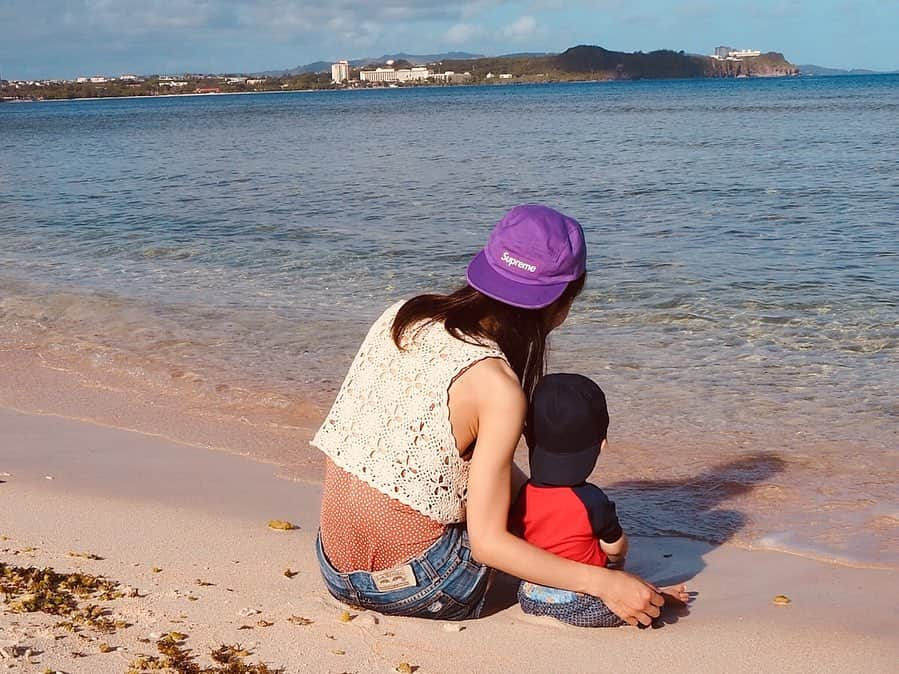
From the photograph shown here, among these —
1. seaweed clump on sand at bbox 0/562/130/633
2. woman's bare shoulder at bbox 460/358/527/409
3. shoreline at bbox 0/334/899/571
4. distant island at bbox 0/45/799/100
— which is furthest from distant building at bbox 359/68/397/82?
woman's bare shoulder at bbox 460/358/527/409

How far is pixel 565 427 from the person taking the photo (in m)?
3.06

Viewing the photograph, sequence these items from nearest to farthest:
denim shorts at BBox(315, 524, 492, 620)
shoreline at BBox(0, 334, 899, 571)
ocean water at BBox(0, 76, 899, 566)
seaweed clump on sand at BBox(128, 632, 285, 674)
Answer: seaweed clump on sand at BBox(128, 632, 285, 674), denim shorts at BBox(315, 524, 492, 620), shoreline at BBox(0, 334, 899, 571), ocean water at BBox(0, 76, 899, 566)

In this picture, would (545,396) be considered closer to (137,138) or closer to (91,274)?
(91,274)

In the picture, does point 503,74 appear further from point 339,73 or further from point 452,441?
point 452,441

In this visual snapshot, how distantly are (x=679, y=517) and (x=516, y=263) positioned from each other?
6.63 ft

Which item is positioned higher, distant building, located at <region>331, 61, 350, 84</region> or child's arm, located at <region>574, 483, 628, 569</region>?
distant building, located at <region>331, 61, 350, 84</region>

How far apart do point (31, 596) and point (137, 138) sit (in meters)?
42.8

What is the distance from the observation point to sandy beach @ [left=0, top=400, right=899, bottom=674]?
2.92m

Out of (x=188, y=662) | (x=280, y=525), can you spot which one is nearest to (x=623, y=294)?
(x=280, y=525)

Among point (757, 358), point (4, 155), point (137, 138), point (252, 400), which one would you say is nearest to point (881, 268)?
point (757, 358)

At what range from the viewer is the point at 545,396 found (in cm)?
308

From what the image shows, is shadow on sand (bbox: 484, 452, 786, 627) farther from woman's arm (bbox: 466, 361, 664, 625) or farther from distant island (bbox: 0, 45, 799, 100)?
distant island (bbox: 0, 45, 799, 100)

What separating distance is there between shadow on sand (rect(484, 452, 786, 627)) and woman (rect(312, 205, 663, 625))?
0.28 meters

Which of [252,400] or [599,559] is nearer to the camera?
[599,559]
